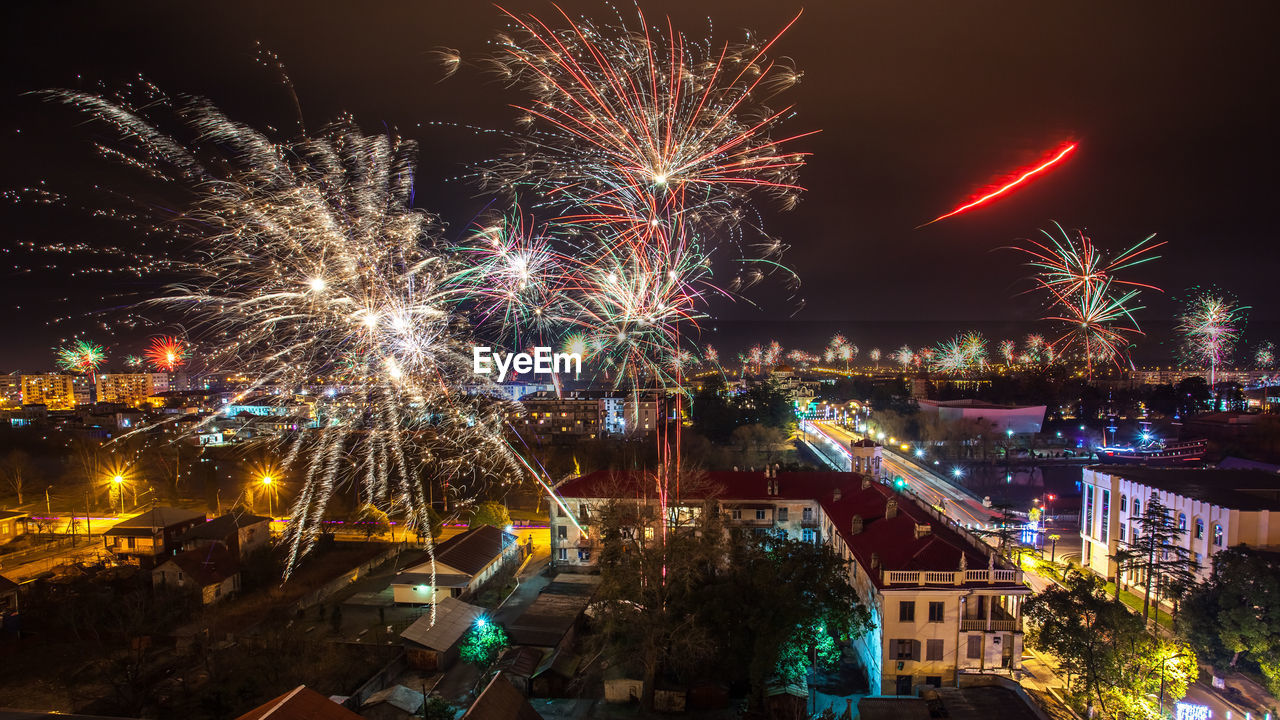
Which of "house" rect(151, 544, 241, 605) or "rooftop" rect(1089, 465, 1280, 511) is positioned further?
"house" rect(151, 544, 241, 605)

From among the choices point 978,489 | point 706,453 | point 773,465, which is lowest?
point 978,489

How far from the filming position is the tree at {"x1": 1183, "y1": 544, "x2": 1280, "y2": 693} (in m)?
10.8

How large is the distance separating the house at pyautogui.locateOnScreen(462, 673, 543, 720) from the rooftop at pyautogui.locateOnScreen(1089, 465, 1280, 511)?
1611 centimetres

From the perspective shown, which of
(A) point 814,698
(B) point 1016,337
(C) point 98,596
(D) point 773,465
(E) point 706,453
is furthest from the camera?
(B) point 1016,337

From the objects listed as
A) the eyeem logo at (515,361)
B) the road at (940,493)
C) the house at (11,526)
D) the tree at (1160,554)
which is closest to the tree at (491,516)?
the eyeem logo at (515,361)

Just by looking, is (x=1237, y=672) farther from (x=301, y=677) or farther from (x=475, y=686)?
(x=301, y=677)

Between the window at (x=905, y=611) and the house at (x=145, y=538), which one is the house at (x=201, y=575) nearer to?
the house at (x=145, y=538)

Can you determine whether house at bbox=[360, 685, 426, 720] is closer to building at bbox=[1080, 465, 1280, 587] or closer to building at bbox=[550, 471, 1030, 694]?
building at bbox=[550, 471, 1030, 694]

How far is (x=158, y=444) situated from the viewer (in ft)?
106

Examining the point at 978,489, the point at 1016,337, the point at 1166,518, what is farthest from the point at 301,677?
the point at 1016,337

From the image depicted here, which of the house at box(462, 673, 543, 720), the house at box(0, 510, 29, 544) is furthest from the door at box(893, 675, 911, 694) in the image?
the house at box(0, 510, 29, 544)

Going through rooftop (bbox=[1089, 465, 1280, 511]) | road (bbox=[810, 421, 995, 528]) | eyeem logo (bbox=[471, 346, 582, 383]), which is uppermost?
eyeem logo (bbox=[471, 346, 582, 383])

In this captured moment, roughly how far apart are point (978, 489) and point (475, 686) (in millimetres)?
30234

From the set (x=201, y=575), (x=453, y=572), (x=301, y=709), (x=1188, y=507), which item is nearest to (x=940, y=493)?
(x=1188, y=507)
